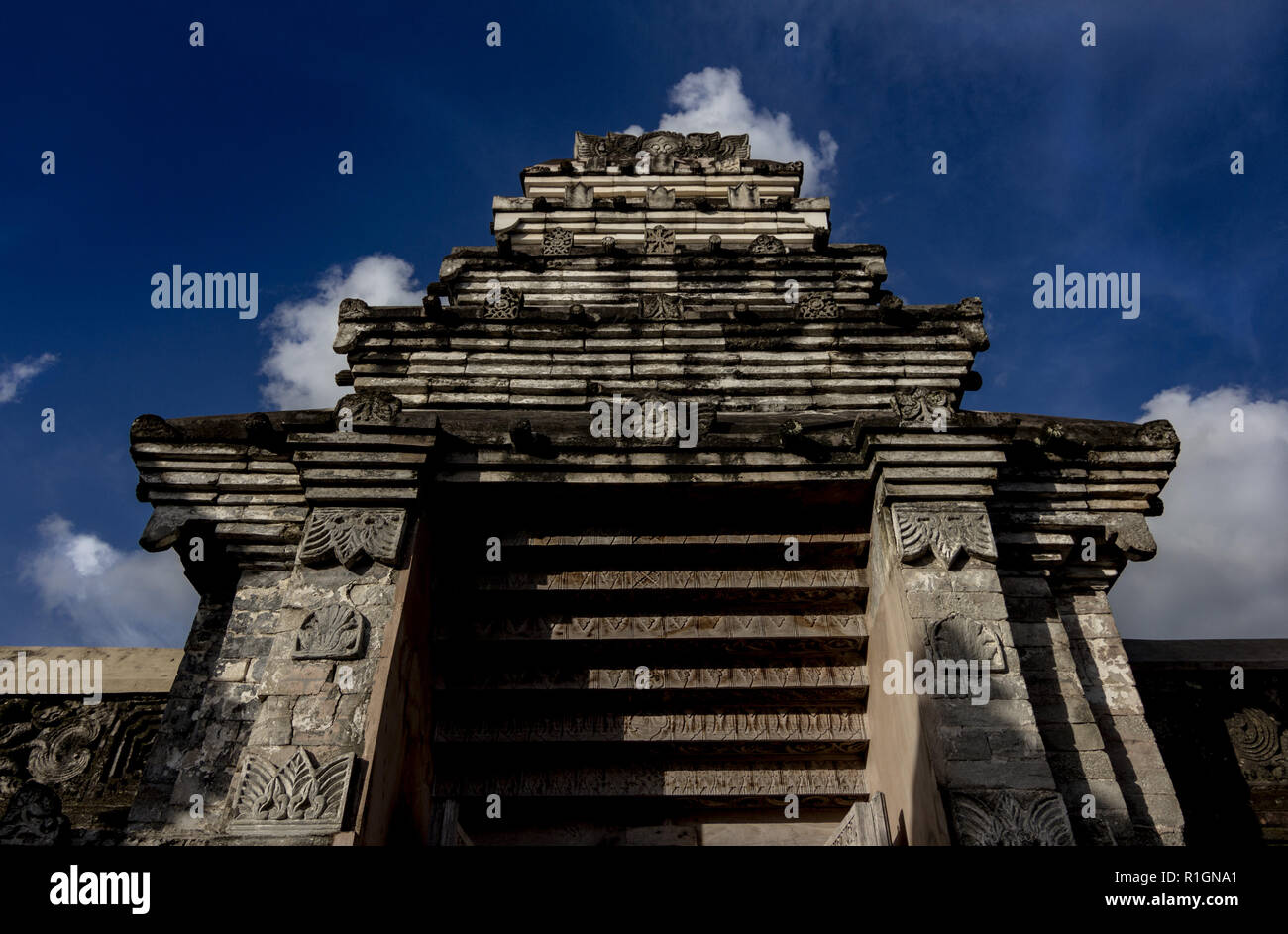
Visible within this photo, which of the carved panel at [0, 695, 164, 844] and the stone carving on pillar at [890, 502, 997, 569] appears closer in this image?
the stone carving on pillar at [890, 502, 997, 569]

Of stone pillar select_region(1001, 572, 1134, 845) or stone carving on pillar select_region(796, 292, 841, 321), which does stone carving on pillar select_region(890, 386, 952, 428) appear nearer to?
stone pillar select_region(1001, 572, 1134, 845)

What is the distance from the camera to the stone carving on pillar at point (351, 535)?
272 inches

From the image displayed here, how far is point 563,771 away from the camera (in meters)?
7.78

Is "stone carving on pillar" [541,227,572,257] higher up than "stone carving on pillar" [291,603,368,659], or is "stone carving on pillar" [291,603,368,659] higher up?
"stone carving on pillar" [541,227,572,257]

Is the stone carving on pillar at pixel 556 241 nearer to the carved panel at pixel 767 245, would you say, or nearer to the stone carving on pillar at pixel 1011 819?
the carved panel at pixel 767 245

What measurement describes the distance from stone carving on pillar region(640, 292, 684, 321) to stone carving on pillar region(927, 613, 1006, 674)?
527cm

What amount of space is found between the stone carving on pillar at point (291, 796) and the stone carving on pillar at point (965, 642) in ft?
13.0

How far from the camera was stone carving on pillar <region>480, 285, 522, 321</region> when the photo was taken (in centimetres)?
1138

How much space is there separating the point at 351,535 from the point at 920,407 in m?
4.65

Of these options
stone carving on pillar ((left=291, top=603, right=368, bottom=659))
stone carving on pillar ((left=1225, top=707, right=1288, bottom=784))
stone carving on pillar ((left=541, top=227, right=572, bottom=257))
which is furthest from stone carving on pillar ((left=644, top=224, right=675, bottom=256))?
stone carving on pillar ((left=1225, top=707, right=1288, bottom=784))

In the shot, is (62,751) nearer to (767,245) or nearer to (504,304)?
(504,304)

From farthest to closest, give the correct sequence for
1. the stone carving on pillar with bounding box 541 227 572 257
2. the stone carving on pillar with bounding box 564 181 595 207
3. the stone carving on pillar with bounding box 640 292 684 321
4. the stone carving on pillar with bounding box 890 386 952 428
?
1. the stone carving on pillar with bounding box 564 181 595 207
2. the stone carving on pillar with bounding box 541 227 572 257
3. the stone carving on pillar with bounding box 640 292 684 321
4. the stone carving on pillar with bounding box 890 386 952 428

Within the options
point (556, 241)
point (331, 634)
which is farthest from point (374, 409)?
point (556, 241)

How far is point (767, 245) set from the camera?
13094mm
